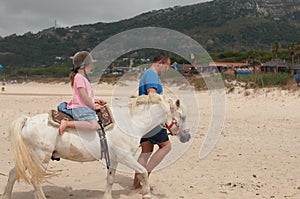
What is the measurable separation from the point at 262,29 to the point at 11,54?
79.8 m

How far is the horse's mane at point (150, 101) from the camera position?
6164mm

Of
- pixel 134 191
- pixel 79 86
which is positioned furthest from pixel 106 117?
pixel 134 191

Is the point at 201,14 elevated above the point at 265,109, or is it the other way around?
the point at 201,14

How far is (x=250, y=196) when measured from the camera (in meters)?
6.64

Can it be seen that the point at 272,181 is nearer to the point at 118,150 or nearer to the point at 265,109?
the point at 118,150

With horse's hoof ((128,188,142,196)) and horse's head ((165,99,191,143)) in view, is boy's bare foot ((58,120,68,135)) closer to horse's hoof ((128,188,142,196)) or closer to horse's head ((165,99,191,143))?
horse's head ((165,99,191,143))

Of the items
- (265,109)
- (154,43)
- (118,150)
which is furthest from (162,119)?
(265,109)

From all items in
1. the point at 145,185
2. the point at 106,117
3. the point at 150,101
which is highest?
the point at 150,101

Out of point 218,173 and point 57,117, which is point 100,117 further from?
point 218,173

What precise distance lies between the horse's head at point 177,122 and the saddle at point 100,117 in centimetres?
90

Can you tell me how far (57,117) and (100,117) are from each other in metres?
0.60

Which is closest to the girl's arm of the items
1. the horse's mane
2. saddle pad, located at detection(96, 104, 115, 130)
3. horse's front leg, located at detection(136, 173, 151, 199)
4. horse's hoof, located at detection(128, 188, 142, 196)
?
saddle pad, located at detection(96, 104, 115, 130)

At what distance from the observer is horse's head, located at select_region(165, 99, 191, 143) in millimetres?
6301

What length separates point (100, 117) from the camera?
5973 mm
